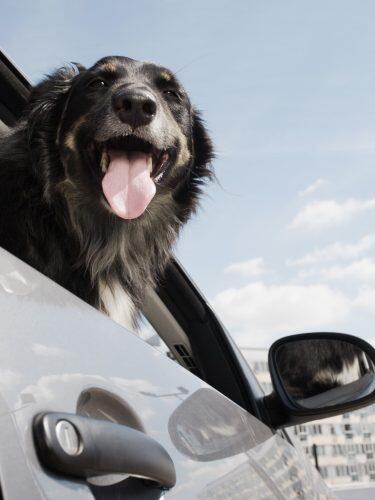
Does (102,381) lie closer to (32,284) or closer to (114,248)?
(32,284)

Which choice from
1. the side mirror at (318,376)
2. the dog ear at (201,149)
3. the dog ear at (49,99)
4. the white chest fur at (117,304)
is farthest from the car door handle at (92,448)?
the dog ear at (201,149)

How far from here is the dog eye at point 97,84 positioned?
150 inches

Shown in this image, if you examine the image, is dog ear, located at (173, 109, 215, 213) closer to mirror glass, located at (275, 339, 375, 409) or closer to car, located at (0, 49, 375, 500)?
mirror glass, located at (275, 339, 375, 409)

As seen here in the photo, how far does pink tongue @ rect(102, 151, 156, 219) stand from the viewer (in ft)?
10.2

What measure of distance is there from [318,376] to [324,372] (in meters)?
0.02

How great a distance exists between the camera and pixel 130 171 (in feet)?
11.1

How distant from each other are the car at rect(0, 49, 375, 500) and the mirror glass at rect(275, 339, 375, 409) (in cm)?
A: 27

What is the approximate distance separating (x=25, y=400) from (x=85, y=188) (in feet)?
9.91

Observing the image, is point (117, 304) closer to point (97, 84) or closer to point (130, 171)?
point (130, 171)

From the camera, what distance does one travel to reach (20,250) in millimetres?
3096

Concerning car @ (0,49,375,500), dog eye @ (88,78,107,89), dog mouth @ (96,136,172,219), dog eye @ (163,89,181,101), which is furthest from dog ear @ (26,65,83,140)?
car @ (0,49,375,500)

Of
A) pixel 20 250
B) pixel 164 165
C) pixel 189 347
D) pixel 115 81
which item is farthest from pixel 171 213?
pixel 189 347

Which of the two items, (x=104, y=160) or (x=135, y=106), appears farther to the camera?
(x=104, y=160)

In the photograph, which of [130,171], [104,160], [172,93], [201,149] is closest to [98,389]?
[130,171]
